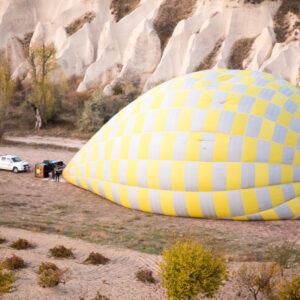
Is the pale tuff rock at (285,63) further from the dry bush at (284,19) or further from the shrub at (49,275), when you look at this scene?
the shrub at (49,275)

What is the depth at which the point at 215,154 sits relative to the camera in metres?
13.8

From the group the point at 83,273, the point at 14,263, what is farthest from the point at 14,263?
the point at 83,273

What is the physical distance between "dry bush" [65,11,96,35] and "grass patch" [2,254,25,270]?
56956 mm

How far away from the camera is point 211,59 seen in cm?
5066

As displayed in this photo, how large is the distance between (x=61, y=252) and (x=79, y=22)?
58150 millimetres

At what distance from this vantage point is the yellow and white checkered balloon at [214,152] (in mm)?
A: 13648

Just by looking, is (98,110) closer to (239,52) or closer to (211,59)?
(211,59)

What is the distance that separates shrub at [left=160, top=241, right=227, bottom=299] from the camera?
7719 mm

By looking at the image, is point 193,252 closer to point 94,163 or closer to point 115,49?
point 94,163

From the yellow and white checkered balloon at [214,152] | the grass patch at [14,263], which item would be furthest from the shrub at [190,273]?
the yellow and white checkered balloon at [214,152]

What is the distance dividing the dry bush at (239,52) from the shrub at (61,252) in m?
42.8

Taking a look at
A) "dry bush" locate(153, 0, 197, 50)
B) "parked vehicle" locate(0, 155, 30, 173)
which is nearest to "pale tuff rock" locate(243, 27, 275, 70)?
"dry bush" locate(153, 0, 197, 50)

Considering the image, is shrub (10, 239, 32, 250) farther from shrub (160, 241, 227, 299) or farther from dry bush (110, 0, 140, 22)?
dry bush (110, 0, 140, 22)

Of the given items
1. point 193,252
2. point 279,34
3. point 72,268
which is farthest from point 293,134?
point 279,34
